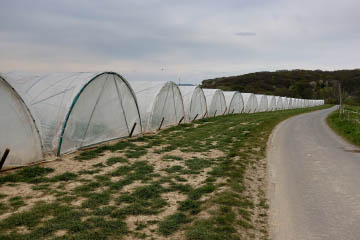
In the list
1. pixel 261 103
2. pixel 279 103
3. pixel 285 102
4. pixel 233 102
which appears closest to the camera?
pixel 233 102

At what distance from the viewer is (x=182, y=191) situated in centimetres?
828

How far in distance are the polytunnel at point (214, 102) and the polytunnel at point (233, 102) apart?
2.49m

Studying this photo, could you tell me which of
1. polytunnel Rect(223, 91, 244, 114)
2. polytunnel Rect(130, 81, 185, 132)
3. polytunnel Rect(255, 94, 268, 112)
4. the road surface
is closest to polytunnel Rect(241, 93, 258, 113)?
polytunnel Rect(255, 94, 268, 112)

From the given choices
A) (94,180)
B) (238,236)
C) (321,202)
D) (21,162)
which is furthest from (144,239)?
(21,162)

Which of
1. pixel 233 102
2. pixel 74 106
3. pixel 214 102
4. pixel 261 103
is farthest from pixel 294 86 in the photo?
pixel 74 106

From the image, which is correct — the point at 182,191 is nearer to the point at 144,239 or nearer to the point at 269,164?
the point at 144,239

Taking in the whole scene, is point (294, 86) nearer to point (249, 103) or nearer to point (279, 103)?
point (279, 103)

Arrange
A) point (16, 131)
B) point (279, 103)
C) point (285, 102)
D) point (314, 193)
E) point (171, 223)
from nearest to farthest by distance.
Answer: point (171, 223) → point (314, 193) → point (16, 131) → point (279, 103) → point (285, 102)

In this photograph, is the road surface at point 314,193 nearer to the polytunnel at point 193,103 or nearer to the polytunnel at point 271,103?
the polytunnel at point 193,103

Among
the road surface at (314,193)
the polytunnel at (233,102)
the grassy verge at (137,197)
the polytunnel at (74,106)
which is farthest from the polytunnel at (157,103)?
the polytunnel at (233,102)

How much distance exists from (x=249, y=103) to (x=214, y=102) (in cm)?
1686

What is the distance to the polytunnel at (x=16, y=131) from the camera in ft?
33.3

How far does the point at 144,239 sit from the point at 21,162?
7109mm

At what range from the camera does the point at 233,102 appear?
44.8 meters
